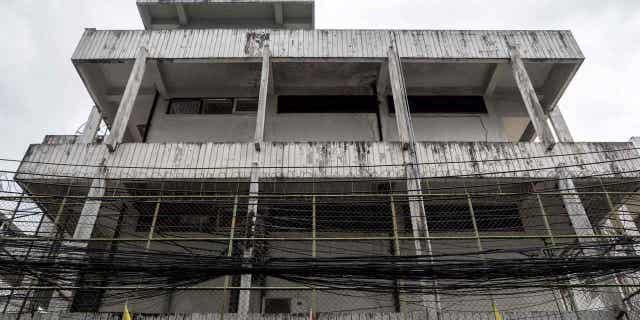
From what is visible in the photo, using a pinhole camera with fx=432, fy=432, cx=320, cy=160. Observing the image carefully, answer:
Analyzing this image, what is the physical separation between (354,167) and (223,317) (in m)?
4.09

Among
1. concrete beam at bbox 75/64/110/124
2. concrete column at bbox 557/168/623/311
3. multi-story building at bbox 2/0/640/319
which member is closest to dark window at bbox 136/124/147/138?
multi-story building at bbox 2/0/640/319

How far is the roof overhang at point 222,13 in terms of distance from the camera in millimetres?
15625

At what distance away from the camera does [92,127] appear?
12.1m

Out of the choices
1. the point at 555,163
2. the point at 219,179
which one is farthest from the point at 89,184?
the point at 555,163

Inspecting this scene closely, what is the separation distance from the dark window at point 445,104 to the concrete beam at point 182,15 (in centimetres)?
826

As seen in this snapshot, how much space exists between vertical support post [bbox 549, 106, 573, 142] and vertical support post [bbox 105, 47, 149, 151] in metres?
11.1

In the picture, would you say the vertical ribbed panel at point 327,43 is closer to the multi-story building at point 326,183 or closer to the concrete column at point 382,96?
the multi-story building at point 326,183

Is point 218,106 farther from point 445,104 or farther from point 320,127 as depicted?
point 445,104

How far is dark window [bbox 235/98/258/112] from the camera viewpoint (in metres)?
13.0

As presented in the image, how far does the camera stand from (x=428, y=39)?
38.0ft

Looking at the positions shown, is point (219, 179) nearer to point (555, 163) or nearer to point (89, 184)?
point (89, 184)

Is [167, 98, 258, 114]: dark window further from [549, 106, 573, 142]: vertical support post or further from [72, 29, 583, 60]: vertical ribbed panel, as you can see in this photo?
[549, 106, 573, 142]: vertical support post

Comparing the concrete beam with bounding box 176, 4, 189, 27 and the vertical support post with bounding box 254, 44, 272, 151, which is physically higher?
the concrete beam with bounding box 176, 4, 189, 27

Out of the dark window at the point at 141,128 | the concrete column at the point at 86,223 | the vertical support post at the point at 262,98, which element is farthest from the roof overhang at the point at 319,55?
the concrete column at the point at 86,223
